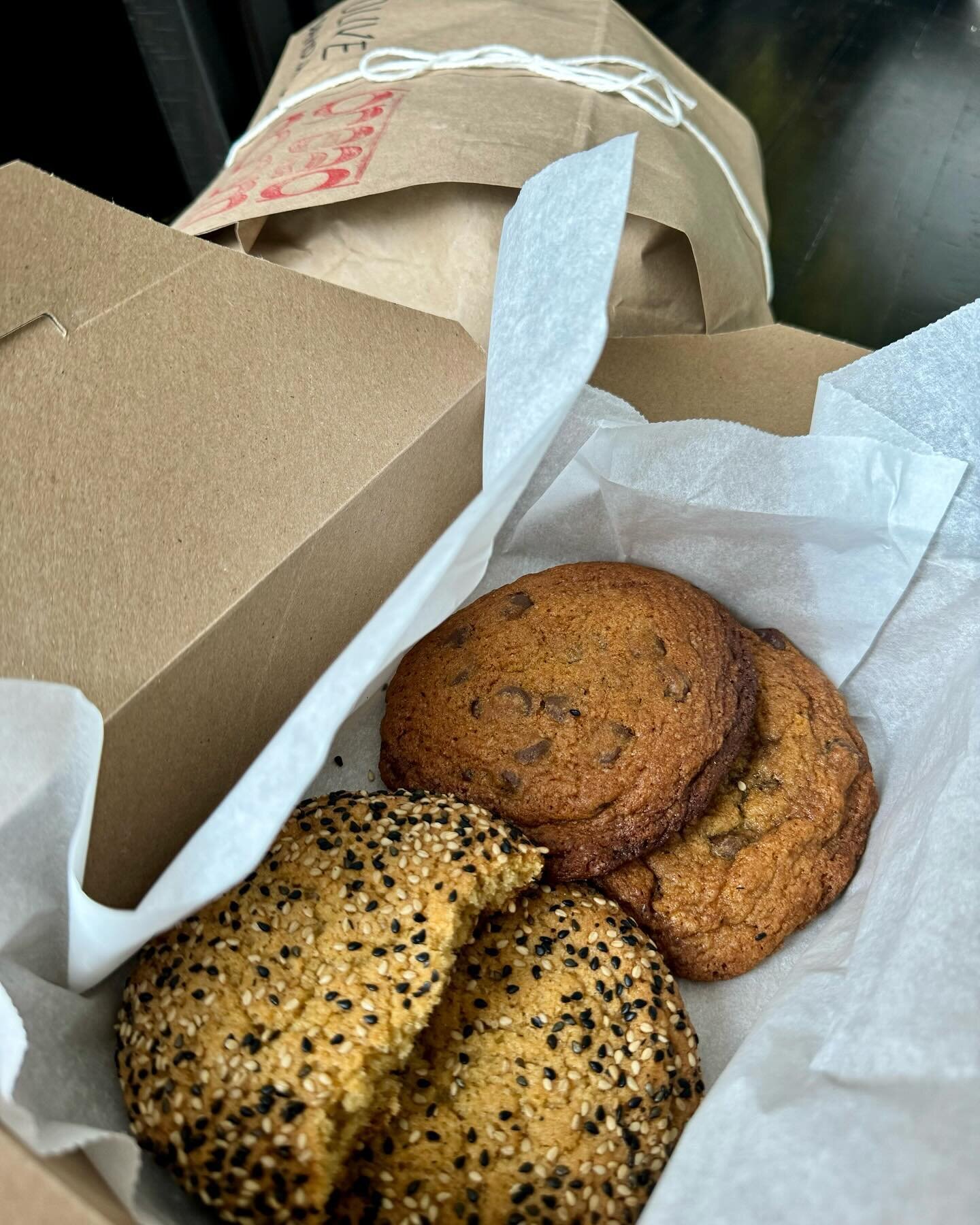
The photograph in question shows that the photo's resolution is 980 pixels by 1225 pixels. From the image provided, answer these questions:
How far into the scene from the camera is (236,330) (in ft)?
3.72

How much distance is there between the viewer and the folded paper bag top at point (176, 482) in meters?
0.96

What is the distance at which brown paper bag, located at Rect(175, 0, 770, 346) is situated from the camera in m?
1.42

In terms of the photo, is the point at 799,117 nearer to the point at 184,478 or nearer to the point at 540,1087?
the point at 184,478

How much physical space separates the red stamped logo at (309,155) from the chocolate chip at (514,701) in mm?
751

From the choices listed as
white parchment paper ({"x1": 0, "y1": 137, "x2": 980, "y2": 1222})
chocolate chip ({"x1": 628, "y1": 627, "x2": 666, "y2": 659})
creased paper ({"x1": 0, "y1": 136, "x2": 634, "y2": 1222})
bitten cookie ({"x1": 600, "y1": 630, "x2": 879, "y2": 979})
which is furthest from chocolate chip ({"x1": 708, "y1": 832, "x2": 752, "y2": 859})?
creased paper ({"x1": 0, "y1": 136, "x2": 634, "y2": 1222})

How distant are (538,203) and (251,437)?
40 centimetres

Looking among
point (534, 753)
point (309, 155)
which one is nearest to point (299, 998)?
point (534, 753)

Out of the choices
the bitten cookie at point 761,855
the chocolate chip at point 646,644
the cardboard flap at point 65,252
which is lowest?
the bitten cookie at point 761,855

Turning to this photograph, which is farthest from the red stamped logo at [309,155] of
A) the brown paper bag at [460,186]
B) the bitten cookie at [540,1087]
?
the bitten cookie at [540,1087]

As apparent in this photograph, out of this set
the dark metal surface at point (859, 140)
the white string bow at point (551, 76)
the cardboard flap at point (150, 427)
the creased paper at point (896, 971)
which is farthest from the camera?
the dark metal surface at point (859, 140)

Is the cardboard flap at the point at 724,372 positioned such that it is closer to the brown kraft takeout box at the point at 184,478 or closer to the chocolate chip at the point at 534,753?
the brown kraft takeout box at the point at 184,478

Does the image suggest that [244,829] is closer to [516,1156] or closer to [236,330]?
[516,1156]

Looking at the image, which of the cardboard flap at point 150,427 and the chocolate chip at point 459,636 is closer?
the cardboard flap at point 150,427

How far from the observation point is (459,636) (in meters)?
1.29
